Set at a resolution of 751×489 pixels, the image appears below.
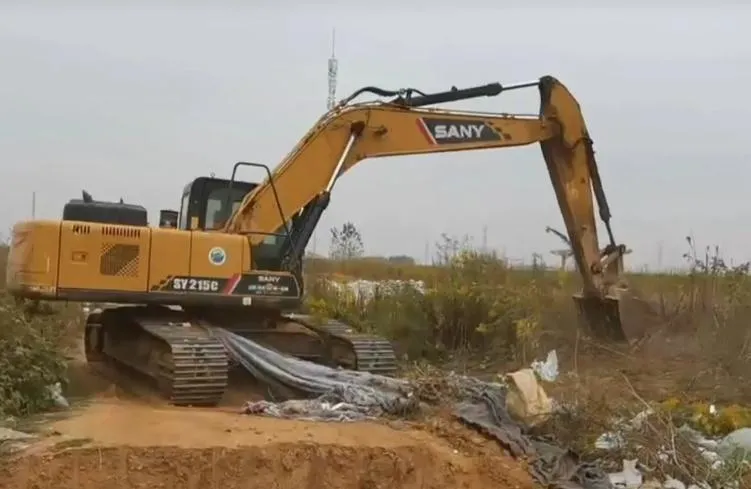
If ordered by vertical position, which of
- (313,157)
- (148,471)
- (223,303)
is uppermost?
(313,157)

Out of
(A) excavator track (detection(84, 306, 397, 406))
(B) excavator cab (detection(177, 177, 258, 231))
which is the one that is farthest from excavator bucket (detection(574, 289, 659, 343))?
(B) excavator cab (detection(177, 177, 258, 231))

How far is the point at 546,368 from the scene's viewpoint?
1120cm

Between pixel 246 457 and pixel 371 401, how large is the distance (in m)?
1.76

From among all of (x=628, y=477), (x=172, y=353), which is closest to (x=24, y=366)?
(x=172, y=353)

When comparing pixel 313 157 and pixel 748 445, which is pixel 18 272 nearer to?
pixel 313 157

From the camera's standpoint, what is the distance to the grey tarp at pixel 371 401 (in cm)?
791

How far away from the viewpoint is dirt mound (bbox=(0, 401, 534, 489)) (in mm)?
7004

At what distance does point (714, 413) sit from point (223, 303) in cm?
490

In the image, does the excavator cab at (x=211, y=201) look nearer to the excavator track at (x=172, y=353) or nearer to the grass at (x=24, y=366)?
the excavator track at (x=172, y=353)

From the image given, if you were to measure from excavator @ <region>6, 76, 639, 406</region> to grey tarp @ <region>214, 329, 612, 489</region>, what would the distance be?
1.89 feet

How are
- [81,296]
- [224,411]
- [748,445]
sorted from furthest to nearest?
[81,296]
[224,411]
[748,445]

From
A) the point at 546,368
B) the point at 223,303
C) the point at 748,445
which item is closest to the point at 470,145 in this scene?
the point at 546,368

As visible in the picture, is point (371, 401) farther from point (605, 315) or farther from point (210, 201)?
point (605, 315)

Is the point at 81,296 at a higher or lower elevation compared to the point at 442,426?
higher
